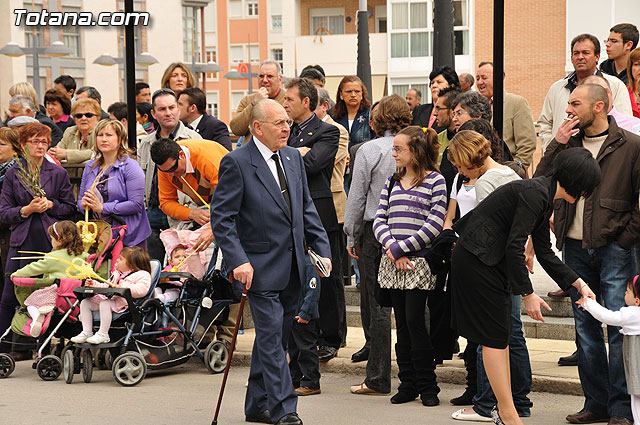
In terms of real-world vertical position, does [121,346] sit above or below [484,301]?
below

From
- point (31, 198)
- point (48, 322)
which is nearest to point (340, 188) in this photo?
point (48, 322)

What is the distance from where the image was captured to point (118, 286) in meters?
9.39

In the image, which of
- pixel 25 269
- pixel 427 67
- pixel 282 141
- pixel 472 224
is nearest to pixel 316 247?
pixel 282 141

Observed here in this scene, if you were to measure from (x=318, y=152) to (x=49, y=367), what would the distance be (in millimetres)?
3000

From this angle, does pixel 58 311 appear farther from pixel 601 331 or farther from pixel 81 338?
pixel 601 331

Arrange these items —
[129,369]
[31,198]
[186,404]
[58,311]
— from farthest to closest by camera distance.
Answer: [31,198] → [58,311] → [129,369] → [186,404]

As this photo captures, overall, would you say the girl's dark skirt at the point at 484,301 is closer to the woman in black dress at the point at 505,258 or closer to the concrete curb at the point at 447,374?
the woman in black dress at the point at 505,258

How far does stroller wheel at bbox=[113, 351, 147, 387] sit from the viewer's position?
8.99 meters

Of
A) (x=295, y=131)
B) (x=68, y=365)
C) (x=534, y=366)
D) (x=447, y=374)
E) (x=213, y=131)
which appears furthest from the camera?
(x=213, y=131)

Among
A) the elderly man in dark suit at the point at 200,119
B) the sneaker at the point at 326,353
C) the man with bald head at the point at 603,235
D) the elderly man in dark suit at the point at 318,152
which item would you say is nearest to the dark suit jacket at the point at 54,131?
the elderly man in dark suit at the point at 200,119

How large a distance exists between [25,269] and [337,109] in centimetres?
353

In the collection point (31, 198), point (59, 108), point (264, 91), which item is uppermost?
point (264, 91)

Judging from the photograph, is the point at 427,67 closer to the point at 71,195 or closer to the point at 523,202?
the point at 71,195

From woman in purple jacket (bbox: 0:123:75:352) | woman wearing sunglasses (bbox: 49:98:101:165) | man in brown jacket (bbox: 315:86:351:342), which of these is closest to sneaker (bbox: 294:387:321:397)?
man in brown jacket (bbox: 315:86:351:342)
